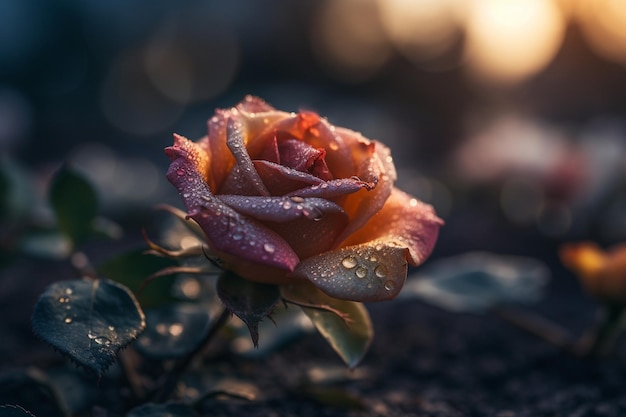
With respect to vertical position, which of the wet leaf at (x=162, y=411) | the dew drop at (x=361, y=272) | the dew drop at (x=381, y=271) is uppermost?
the dew drop at (x=381, y=271)

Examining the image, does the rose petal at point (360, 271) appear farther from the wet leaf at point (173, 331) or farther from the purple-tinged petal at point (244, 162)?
the wet leaf at point (173, 331)

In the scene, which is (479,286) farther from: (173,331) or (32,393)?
(32,393)

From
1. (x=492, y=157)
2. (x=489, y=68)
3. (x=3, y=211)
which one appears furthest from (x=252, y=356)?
(x=489, y=68)

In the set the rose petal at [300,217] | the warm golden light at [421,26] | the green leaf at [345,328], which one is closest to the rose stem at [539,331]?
the green leaf at [345,328]

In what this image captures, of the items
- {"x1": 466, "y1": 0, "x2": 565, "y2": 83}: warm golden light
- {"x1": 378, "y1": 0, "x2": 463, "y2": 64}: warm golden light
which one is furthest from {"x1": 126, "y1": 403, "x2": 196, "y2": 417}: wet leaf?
{"x1": 378, "y1": 0, "x2": 463, "y2": 64}: warm golden light

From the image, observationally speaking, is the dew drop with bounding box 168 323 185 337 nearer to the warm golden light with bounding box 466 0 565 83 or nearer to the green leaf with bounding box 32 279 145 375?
the green leaf with bounding box 32 279 145 375

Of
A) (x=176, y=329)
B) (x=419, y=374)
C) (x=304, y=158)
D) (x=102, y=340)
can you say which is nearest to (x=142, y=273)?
(x=176, y=329)
